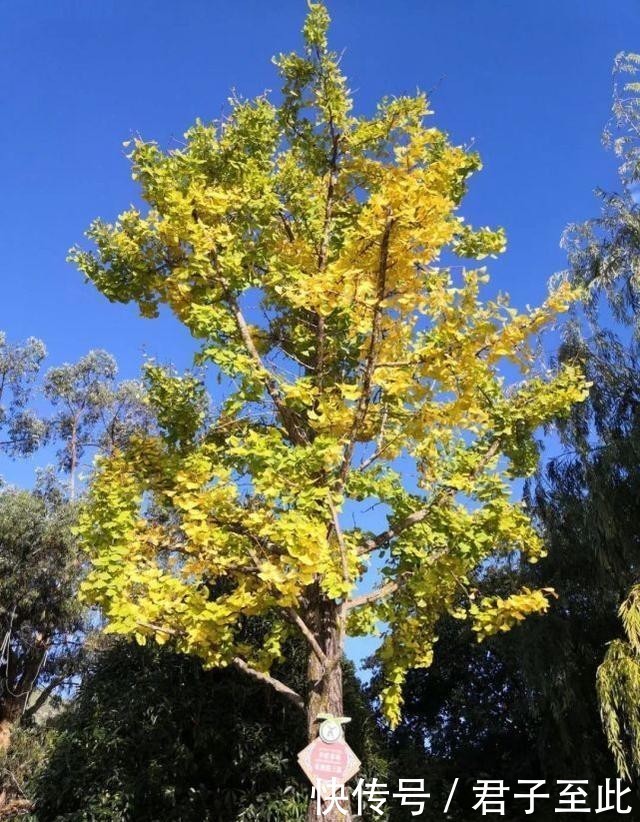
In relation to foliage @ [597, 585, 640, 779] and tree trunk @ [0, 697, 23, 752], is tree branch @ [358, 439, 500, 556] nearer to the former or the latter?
foliage @ [597, 585, 640, 779]

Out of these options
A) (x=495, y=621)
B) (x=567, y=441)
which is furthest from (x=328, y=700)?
(x=567, y=441)

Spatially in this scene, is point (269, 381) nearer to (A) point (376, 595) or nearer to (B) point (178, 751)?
(A) point (376, 595)

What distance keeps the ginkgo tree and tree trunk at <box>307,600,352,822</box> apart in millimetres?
13

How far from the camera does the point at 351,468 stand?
4.41 metres

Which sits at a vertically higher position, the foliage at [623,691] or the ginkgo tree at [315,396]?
the ginkgo tree at [315,396]

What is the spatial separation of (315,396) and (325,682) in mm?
1666

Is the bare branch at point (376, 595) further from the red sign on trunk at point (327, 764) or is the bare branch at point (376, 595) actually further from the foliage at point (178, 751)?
the foliage at point (178, 751)

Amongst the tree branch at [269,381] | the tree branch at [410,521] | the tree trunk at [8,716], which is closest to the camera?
the tree branch at [410,521]

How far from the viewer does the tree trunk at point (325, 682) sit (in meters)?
3.55

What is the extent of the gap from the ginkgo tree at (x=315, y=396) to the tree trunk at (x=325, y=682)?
13 millimetres

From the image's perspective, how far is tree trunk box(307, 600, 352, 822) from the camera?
3.55m

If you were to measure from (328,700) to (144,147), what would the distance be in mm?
3654

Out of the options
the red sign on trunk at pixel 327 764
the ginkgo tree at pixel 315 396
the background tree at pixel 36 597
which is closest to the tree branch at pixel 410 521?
the ginkgo tree at pixel 315 396

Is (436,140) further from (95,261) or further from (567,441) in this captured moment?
(567,441)
